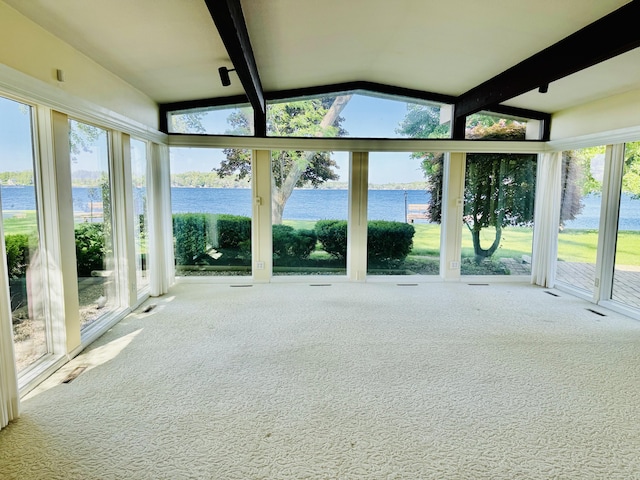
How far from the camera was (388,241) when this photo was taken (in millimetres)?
5809

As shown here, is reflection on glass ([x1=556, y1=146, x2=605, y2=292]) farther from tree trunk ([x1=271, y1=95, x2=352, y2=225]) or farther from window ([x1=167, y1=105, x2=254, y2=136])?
window ([x1=167, y1=105, x2=254, y2=136])

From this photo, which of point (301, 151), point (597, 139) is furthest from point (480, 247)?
point (301, 151)

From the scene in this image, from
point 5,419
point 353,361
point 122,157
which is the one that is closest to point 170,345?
point 5,419

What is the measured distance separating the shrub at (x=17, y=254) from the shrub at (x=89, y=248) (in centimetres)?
64

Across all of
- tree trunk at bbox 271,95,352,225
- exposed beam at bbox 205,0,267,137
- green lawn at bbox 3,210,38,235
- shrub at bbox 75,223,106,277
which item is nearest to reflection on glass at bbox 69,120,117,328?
shrub at bbox 75,223,106,277

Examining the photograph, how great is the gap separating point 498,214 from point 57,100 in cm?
567

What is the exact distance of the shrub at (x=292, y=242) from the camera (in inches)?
224

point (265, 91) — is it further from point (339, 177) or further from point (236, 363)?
point (236, 363)

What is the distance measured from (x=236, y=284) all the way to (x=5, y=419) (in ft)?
11.4

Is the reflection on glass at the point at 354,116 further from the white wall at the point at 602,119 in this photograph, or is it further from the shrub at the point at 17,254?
the shrub at the point at 17,254

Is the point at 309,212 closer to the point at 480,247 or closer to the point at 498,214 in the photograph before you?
the point at 480,247

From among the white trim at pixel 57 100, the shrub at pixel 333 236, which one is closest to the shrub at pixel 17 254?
the white trim at pixel 57 100

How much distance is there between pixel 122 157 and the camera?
3936 millimetres

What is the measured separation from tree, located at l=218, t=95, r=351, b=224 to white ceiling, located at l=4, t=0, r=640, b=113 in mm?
617
